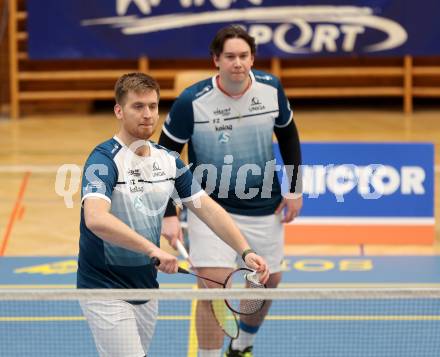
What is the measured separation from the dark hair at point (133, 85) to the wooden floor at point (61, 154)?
492cm

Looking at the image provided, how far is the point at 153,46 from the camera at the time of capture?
16344mm

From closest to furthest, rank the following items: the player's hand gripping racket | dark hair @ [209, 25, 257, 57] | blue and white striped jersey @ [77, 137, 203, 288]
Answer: blue and white striped jersey @ [77, 137, 203, 288]
the player's hand gripping racket
dark hair @ [209, 25, 257, 57]

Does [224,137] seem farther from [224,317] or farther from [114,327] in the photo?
[114,327]

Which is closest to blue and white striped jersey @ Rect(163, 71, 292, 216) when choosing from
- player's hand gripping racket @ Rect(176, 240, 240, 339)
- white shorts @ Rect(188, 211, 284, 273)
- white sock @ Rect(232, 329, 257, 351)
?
white shorts @ Rect(188, 211, 284, 273)

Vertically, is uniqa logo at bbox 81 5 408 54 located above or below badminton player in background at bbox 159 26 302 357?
below

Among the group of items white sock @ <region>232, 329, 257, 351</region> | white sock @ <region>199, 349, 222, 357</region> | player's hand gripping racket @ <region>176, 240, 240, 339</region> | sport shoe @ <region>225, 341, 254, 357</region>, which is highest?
player's hand gripping racket @ <region>176, 240, 240, 339</region>

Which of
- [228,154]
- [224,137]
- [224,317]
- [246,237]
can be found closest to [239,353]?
[246,237]

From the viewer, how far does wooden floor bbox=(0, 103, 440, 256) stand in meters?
10.1

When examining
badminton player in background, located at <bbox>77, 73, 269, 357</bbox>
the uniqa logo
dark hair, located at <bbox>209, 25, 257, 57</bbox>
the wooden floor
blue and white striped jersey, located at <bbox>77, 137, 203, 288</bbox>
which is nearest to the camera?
badminton player in background, located at <bbox>77, 73, 269, 357</bbox>

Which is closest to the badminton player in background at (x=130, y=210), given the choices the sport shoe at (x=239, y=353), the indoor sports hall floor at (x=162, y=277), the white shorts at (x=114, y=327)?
the white shorts at (x=114, y=327)

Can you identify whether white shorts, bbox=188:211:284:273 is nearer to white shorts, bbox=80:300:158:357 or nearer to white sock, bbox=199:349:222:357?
white sock, bbox=199:349:222:357

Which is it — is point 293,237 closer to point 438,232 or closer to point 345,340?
point 438,232

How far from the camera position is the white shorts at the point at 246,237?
6621 millimetres

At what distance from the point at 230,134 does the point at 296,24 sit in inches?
380
